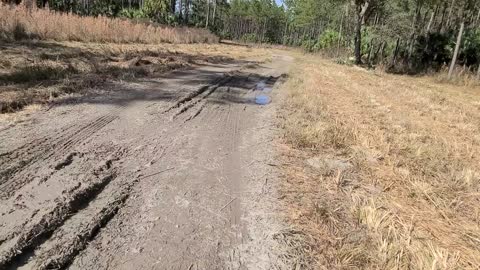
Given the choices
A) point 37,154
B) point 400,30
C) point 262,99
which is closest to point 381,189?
point 37,154

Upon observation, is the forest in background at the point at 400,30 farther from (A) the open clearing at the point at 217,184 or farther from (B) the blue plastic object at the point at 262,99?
(A) the open clearing at the point at 217,184

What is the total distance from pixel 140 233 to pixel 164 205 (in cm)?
39

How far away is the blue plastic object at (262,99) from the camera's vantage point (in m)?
6.73

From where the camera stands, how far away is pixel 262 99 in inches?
278

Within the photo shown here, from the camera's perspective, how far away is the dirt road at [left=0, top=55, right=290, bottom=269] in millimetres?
2174

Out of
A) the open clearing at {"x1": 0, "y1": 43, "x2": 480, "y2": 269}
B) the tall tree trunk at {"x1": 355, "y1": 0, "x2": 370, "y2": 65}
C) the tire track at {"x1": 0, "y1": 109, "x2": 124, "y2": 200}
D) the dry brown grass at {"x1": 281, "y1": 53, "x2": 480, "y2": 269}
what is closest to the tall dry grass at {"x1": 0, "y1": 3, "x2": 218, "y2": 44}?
the open clearing at {"x1": 0, "y1": 43, "x2": 480, "y2": 269}

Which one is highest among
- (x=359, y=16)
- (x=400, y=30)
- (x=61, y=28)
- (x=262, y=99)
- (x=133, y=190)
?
(x=359, y=16)

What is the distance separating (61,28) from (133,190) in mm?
9715

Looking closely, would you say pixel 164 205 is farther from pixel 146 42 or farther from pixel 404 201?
pixel 146 42

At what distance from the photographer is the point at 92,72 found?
6965 mm

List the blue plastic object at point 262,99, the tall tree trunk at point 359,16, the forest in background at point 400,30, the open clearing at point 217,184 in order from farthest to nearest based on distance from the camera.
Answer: the forest in background at point 400,30 < the tall tree trunk at point 359,16 < the blue plastic object at point 262,99 < the open clearing at point 217,184

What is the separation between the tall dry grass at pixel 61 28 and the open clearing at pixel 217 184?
3.92 metres

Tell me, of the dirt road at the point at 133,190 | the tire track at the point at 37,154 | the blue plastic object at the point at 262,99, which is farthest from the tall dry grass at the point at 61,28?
the tire track at the point at 37,154

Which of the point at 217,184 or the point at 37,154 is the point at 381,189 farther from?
the point at 37,154
